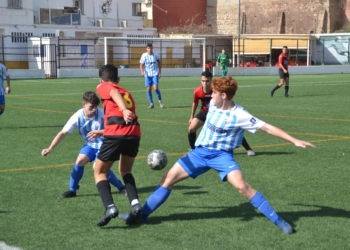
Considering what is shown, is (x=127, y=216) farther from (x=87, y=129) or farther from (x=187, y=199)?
(x=87, y=129)

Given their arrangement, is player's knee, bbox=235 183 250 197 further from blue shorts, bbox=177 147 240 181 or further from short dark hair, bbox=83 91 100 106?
short dark hair, bbox=83 91 100 106

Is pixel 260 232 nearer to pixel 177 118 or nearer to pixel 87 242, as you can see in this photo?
pixel 87 242

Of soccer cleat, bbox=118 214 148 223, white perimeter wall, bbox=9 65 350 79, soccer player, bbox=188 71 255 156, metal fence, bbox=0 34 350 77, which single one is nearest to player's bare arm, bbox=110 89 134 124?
soccer cleat, bbox=118 214 148 223

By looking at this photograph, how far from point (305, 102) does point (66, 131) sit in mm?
15657

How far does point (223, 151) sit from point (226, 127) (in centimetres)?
27

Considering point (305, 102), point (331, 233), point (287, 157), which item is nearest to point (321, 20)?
point (305, 102)

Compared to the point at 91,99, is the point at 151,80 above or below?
below

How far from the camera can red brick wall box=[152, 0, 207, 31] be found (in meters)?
73.3

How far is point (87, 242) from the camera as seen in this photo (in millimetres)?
5930

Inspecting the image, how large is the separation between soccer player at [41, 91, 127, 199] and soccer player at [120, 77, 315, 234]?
3.66ft

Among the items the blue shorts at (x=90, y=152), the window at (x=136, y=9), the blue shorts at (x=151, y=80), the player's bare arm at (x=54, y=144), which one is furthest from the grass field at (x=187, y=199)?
the window at (x=136, y=9)

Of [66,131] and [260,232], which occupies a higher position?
[66,131]

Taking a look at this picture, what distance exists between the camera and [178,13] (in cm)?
7462

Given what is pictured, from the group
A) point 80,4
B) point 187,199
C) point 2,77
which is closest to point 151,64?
point 2,77
